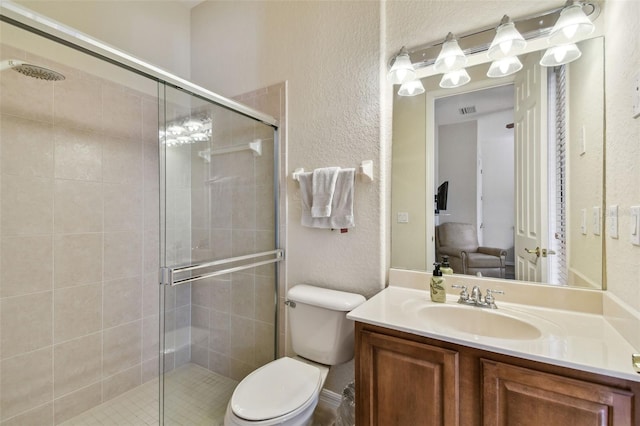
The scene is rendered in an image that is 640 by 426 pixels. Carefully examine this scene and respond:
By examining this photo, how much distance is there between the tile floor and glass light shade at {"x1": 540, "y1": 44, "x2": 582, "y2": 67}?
85.7 inches

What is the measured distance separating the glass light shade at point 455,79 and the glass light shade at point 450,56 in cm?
3

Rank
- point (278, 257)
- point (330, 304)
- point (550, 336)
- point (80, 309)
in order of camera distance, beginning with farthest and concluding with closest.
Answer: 1. point (278, 257)
2. point (80, 309)
3. point (330, 304)
4. point (550, 336)

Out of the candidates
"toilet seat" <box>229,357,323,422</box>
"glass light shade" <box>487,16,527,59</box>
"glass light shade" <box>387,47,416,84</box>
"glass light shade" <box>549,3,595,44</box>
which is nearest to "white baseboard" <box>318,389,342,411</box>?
"toilet seat" <box>229,357,323,422</box>

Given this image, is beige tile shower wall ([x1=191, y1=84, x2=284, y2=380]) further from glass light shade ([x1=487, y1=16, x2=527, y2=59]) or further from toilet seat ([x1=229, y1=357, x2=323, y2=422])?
glass light shade ([x1=487, y1=16, x2=527, y2=59])

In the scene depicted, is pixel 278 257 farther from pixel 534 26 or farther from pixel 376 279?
pixel 534 26

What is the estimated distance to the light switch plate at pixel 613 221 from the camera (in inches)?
40.7

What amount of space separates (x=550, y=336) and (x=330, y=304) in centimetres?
90

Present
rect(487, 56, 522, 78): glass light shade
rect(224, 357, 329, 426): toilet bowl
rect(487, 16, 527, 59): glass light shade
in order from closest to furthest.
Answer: rect(224, 357, 329, 426): toilet bowl
rect(487, 16, 527, 59): glass light shade
rect(487, 56, 522, 78): glass light shade

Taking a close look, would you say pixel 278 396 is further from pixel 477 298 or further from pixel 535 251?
pixel 535 251

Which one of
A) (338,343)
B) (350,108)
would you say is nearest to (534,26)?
(350,108)

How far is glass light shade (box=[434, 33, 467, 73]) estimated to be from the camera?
54.9 inches

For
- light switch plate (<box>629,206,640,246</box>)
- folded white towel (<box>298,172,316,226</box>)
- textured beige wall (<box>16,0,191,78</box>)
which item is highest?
textured beige wall (<box>16,0,191,78</box>)

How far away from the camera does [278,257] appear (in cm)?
192

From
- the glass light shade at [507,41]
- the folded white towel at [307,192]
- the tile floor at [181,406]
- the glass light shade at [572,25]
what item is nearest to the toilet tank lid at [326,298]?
the folded white towel at [307,192]
